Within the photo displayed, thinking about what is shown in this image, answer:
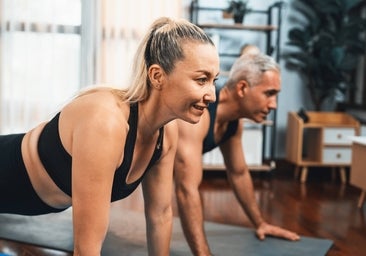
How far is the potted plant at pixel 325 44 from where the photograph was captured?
3.71m

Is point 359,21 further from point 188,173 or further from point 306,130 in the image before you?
point 188,173

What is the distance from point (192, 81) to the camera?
1.11 meters

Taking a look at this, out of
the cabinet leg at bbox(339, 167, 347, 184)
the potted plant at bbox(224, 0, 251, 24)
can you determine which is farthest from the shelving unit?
the cabinet leg at bbox(339, 167, 347, 184)

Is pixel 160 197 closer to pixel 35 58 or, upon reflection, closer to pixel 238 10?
pixel 238 10

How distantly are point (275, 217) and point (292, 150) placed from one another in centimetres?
116

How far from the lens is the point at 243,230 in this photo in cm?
235

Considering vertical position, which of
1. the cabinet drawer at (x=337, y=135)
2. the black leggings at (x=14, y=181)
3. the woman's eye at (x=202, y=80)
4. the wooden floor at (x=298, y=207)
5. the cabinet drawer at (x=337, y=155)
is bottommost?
the wooden floor at (x=298, y=207)

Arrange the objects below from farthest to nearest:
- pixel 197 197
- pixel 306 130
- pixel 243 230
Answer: pixel 306 130 → pixel 243 230 → pixel 197 197

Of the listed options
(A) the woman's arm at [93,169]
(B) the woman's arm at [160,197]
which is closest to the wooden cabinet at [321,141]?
(B) the woman's arm at [160,197]

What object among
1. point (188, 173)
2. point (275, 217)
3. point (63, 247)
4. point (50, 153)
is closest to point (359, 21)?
point (275, 217)

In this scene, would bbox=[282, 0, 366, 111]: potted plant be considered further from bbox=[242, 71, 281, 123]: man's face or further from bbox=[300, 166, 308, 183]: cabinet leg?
bbox=[242, 71, 281, 123]: man's face

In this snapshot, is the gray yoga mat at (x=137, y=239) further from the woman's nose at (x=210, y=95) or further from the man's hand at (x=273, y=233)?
the woman's nose at (x=210, y=95)

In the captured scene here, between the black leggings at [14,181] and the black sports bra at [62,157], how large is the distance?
10 cm

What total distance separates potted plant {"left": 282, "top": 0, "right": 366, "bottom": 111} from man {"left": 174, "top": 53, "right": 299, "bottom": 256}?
187cm
